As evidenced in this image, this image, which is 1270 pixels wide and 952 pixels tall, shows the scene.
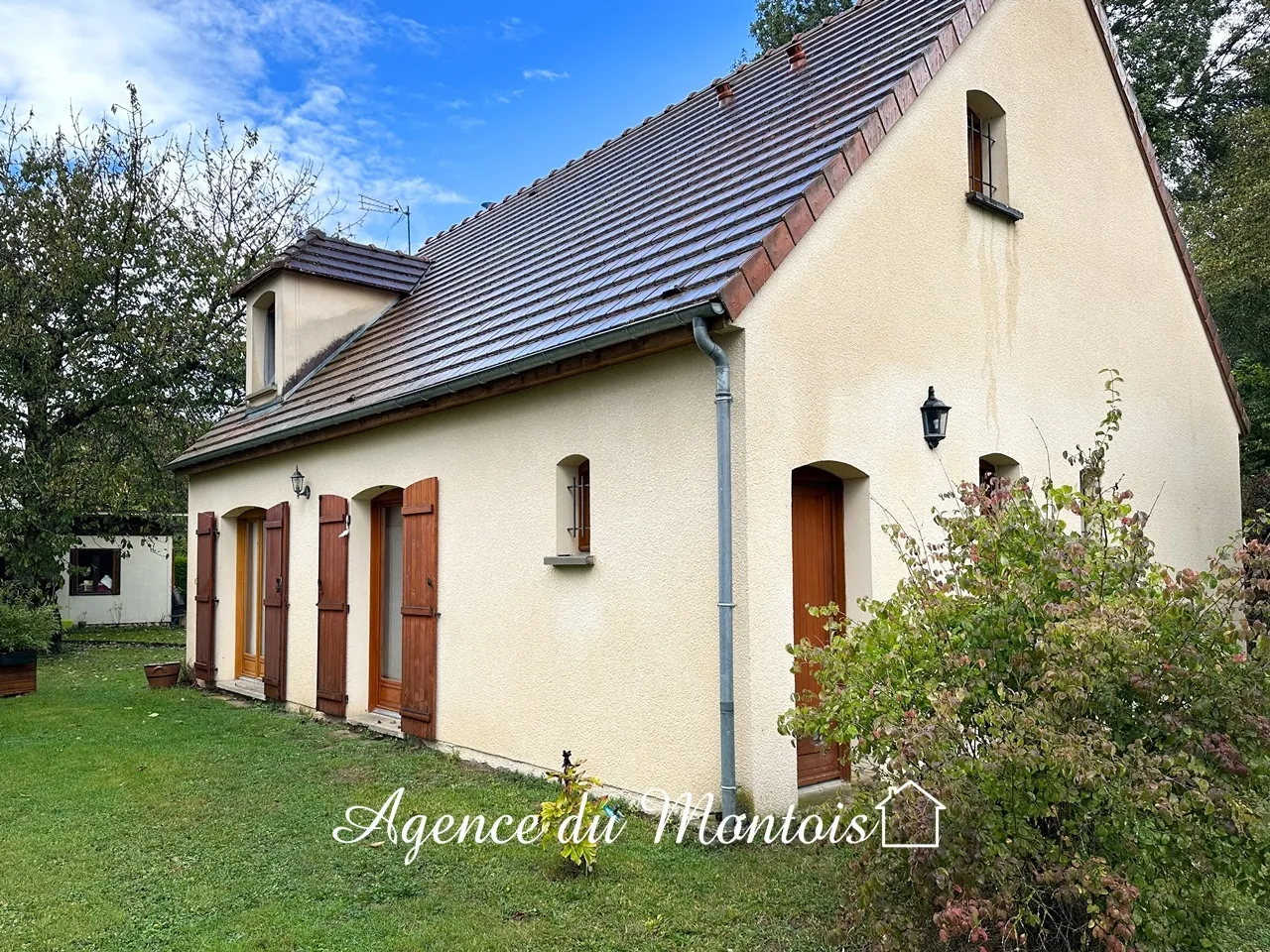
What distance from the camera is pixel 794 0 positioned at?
24.6 metres

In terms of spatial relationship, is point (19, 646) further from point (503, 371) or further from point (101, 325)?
point (503, 371)

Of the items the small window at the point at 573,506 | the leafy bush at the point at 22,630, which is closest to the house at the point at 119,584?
the leafy bush at the point at 22,630

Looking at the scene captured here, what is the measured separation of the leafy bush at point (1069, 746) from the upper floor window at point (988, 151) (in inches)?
188

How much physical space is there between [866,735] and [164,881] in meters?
3.65

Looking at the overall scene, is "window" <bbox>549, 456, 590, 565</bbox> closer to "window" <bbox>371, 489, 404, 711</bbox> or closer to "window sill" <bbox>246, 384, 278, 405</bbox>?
"window" <bbox>371, 489, 404, 711</bbox>

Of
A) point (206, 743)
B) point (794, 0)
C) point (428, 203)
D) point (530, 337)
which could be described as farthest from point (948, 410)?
point (794, 0)

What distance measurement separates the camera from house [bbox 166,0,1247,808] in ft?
18.9

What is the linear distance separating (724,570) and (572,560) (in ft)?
4.83

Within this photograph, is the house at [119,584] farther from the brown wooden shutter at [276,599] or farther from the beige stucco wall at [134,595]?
the brown wooden shutter at [276,599]

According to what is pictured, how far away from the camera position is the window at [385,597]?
939 centimetres

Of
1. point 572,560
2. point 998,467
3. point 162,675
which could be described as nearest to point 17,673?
point 162,675

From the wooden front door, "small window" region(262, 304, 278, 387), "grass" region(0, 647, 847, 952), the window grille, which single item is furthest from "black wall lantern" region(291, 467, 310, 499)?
the window grille

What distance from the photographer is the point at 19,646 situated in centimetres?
1148

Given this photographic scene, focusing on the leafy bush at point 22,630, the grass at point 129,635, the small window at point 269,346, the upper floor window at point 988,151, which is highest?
the upper floor window at point 988,151
